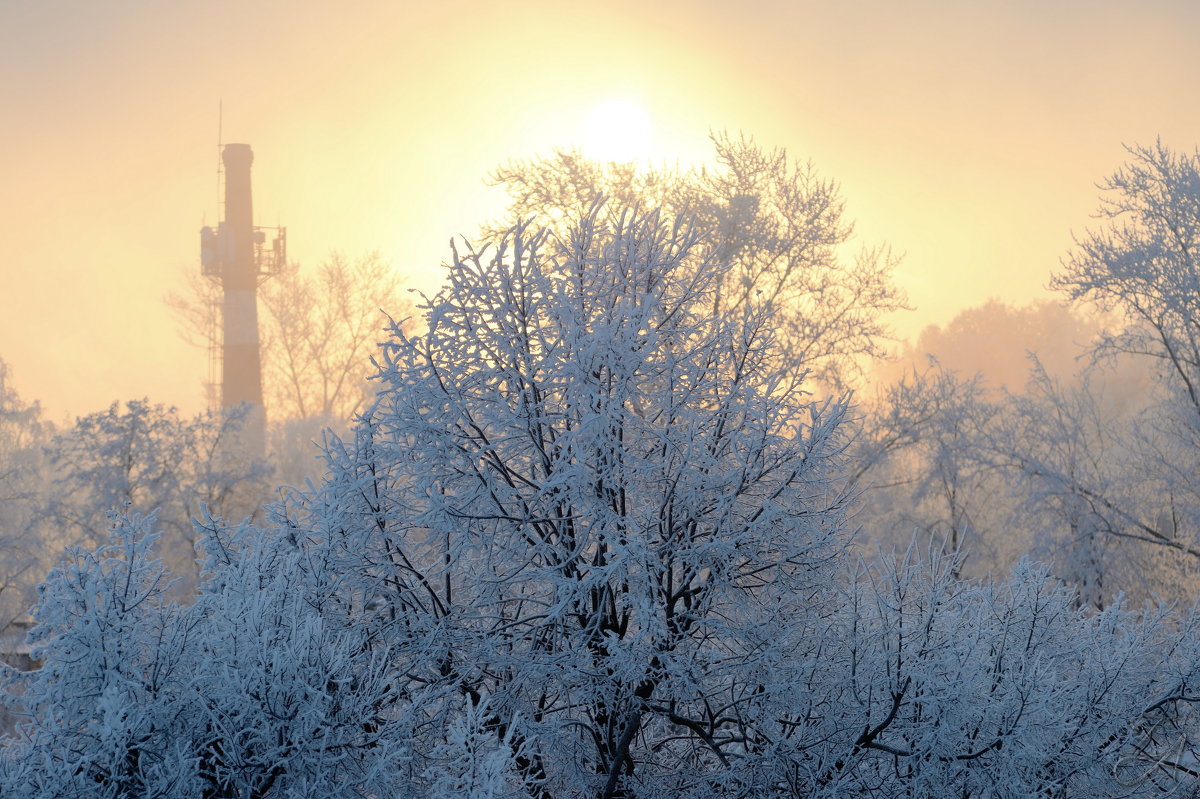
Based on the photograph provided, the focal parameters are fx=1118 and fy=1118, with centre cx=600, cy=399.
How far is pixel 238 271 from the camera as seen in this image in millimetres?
37750

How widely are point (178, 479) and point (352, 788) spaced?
63.1ft

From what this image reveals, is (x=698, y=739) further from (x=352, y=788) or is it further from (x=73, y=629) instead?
(x=73, y=629)

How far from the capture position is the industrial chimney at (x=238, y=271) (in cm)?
3644

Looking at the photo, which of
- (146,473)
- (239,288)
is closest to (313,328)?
(239,288)

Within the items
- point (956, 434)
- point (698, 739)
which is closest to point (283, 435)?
point (956, 434)

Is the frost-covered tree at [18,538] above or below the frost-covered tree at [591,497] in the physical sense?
above

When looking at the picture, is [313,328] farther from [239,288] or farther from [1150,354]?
[1150,354]

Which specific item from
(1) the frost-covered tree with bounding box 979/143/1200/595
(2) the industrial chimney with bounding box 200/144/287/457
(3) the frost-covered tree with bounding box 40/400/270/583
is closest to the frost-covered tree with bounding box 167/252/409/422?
(2) the industrial chimney with bounding box 200/144/287/457

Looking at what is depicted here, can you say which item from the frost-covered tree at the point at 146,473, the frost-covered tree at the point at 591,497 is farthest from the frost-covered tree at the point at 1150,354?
the frost-covered tree at the point at 146,473

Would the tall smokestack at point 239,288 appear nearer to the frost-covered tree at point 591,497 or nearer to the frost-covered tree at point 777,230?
the frost-covered tree at point 777,230

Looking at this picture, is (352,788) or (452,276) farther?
(452,276)

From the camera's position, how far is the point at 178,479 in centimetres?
2406

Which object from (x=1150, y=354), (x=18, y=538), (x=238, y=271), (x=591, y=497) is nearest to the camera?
(x=591, y=497)

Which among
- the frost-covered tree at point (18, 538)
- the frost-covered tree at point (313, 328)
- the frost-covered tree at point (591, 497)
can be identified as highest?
the frost-covered tree at point (313, 328)
